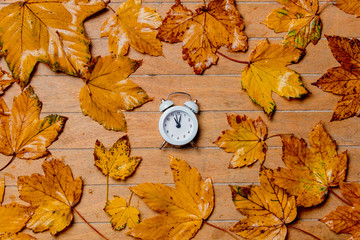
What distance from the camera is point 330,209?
1098mm

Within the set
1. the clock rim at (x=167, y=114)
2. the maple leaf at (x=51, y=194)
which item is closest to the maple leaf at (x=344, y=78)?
the clock rim at (x=167, y=114)

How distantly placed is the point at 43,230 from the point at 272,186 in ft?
2.36

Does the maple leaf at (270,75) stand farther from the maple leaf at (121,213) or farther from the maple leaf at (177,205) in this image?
the maple leaf at (121,213)

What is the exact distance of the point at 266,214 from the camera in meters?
1.08

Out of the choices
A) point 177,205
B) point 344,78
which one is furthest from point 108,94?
point 344,78

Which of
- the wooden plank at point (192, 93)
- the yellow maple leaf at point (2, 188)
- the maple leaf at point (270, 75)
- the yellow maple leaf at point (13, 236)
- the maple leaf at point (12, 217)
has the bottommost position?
the yellow maple leaf at point (13, 236)

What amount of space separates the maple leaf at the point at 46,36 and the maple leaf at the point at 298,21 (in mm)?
555

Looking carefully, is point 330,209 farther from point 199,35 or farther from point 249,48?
point 199,35

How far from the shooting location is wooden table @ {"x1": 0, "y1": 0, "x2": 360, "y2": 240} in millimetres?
1097

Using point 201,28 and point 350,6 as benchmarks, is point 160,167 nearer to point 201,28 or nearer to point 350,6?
point 201,28

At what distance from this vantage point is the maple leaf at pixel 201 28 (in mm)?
1104

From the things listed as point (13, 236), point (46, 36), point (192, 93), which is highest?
point (46, 36)

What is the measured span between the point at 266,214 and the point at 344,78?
50 cm

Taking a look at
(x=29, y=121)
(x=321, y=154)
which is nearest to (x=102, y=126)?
(x=29, y=121)
